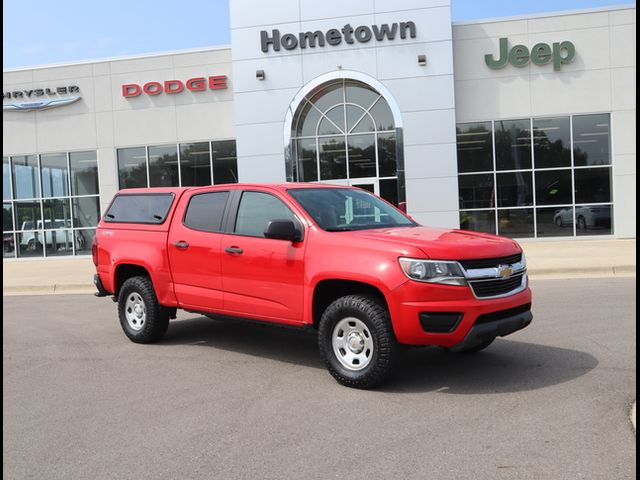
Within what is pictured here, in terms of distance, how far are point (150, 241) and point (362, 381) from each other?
346 centimetres

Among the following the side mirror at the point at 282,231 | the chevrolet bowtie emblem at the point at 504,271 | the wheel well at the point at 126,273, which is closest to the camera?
the chevrolet bowtie emblem at the point at 504,271

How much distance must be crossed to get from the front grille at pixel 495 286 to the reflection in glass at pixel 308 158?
15.7 metres

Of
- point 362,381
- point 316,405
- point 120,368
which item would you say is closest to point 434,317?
point 362,381

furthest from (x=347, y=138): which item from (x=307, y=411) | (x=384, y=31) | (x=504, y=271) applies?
(x=307, y=411)

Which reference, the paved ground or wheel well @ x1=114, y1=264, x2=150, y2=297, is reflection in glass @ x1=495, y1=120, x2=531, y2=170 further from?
wheel well @ x1=114, y1=264, x2=150, y2=297

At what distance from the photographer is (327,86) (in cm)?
2056

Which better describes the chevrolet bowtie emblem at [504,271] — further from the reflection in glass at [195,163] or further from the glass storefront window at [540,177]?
→ the reflection in glass at [195,163]

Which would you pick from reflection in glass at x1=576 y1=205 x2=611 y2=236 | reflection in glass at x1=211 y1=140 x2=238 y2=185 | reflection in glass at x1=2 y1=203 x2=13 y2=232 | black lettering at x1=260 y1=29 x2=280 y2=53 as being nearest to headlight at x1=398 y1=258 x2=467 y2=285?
reflection in glass at x1=576 y1=205 x2=611 y2=236

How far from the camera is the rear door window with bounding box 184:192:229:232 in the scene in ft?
22.2

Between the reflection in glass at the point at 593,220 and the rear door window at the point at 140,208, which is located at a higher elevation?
the rear door window at the point at 140,208

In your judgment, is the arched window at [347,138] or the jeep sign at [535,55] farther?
the arched window at [347,138]

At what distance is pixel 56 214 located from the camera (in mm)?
23484

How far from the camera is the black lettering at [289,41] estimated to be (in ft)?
66.6

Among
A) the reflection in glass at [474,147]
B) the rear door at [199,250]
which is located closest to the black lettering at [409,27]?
the reflection in glass at [474,147]
